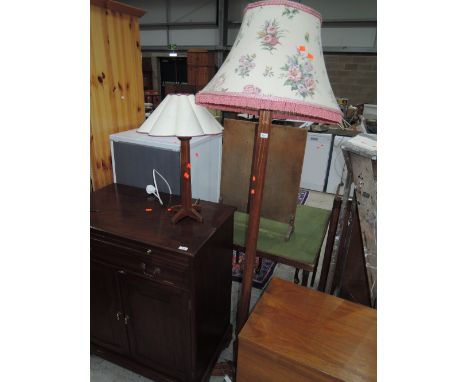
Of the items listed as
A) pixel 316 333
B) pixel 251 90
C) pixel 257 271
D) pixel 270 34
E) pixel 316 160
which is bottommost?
pixel 257 271

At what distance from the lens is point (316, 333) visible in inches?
40.4

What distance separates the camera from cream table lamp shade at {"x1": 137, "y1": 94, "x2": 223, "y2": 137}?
1111 mm

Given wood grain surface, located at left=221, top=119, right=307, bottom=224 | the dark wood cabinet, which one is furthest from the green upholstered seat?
the dark wood cabinet

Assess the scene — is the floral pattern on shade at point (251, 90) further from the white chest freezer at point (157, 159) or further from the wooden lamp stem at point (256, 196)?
the white chest freezer at point (157, 159)

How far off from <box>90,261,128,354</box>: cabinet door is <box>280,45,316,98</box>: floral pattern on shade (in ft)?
3.54

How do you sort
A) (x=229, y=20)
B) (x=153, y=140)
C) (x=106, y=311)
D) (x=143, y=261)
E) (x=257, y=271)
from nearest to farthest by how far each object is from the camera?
(x=143, y=261), (x=106, y=311), (x=153, y=140), (x=257, y=271), (x=229, y=20)

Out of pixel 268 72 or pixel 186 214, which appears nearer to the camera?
pixel 268 72

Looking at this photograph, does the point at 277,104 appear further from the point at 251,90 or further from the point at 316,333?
the point at 316,333

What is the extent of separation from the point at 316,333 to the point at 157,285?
25.9 inches

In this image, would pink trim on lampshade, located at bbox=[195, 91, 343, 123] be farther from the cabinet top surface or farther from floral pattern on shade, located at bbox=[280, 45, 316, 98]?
the cabinet top surface

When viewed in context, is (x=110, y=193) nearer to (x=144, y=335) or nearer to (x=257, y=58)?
(x=144, y=335)

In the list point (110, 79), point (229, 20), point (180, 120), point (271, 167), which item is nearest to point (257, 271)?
point (271, 167)
